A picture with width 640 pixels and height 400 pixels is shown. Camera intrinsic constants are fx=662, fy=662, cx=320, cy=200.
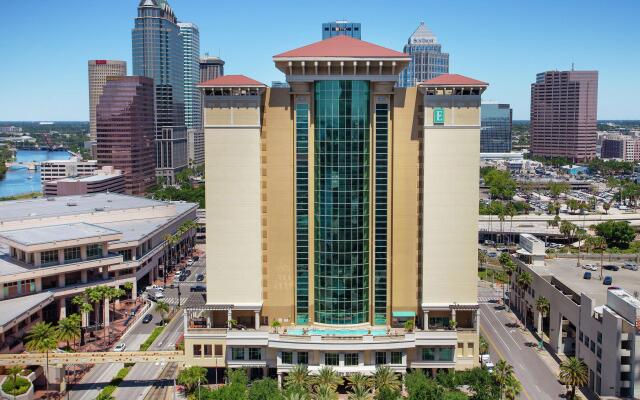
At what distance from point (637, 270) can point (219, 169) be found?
91531mm

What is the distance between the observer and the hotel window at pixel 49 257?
122 metres

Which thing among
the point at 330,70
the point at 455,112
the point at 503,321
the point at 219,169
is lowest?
the point at 503,321

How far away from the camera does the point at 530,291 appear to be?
130 metres

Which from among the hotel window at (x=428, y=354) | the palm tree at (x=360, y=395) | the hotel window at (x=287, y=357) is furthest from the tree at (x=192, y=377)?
the hotel window at (x=428, y=354)

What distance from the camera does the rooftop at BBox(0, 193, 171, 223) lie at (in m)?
161

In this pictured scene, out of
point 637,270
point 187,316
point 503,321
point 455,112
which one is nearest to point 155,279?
point 187,316

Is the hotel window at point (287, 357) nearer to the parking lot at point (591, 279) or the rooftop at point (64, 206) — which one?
the parking lot at point (591, 279)

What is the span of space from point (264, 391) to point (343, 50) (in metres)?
51.2

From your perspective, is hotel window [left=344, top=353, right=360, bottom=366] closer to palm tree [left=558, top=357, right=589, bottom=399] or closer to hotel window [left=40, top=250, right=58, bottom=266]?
palm tree [left=558, top=357, right=589, bottom=399]

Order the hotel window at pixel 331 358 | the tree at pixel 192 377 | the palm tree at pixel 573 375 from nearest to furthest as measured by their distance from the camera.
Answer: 1. the palm tree at pixel 573 375
2. the tree at pixel 192 377
3. the hotel window at pixel 331 358

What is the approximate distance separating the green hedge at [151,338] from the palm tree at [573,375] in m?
67.5

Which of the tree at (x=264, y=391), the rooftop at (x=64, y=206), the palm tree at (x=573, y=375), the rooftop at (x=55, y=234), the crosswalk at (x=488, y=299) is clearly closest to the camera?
the tree at (x=264, y=391)

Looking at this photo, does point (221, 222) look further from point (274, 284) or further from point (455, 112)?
point (455, 112)

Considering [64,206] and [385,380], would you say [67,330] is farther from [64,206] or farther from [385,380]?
[64,206]
